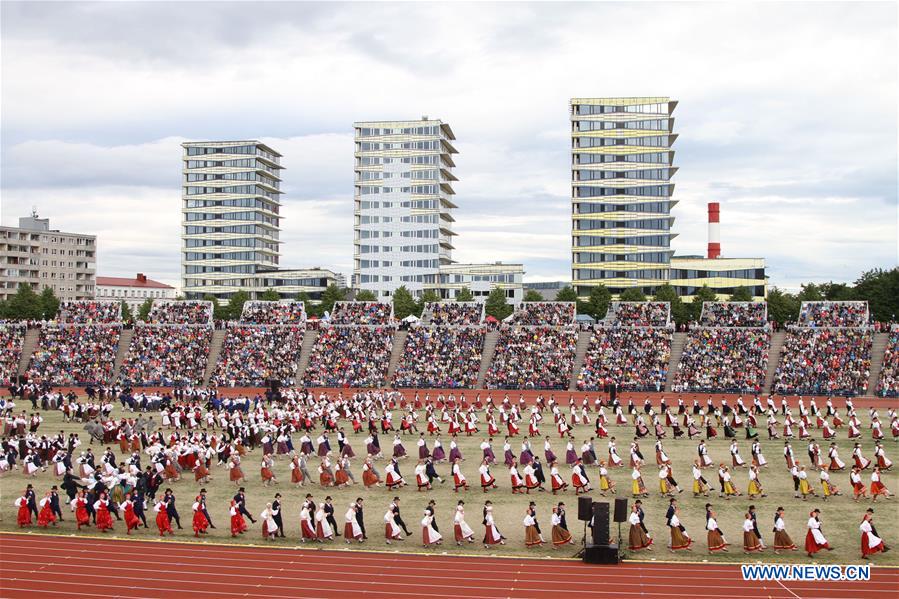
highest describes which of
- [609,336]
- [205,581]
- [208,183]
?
[208,183]

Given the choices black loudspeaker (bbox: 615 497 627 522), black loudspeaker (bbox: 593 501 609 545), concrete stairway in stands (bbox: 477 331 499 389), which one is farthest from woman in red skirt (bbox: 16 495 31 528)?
concrete stairway in stands (bbox: 477 331 499 389)

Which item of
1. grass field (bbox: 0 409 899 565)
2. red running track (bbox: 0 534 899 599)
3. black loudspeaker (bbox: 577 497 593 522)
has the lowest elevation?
red running track (bbox: 0 534 899 599)

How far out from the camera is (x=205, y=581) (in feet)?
52.0

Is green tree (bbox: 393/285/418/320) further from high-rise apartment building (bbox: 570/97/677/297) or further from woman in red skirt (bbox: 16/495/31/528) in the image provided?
woman in red skirt (bbox: 16/495/31/528)

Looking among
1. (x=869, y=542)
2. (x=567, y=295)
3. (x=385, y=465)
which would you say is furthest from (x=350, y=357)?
(x=869, y=542)

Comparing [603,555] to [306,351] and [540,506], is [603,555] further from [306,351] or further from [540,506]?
[306,351]

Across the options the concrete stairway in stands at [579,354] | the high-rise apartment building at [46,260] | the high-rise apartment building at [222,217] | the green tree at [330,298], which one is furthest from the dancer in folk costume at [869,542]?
the high-rise apartment building at [46,260]

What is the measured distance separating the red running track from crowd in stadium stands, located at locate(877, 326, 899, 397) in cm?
3220

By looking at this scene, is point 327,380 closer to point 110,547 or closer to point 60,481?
point 60,481

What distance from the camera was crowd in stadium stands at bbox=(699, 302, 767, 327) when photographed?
54.1 metres

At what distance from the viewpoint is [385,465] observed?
27.0 metres

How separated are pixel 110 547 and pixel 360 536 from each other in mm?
5449

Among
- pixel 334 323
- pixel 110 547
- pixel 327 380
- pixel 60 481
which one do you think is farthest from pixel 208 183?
pixel 110 547

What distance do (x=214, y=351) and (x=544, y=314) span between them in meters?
23.1
